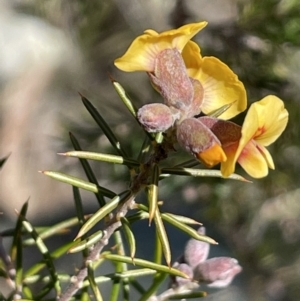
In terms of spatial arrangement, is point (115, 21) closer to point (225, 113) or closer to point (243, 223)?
point (243, 223)

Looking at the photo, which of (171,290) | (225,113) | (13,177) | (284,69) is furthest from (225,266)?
(13,177)

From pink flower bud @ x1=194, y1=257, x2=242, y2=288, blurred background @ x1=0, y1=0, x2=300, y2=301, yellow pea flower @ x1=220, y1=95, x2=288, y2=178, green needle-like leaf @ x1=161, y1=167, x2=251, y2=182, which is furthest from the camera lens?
blurred background @ x1=0, y1=0, x2=300, y2=301

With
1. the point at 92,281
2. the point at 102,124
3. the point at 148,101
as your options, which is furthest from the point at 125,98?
the point at 148,101

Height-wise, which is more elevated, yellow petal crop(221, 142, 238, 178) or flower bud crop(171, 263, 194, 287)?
yellow petal crop(221, 142, 238, 178)

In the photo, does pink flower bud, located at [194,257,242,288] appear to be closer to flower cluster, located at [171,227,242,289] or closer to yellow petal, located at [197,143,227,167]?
flower cluster, located at [171,227,242,289]

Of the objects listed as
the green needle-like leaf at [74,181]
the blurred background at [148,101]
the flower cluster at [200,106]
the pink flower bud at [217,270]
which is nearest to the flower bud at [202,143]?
the flower cluster at [200,106]

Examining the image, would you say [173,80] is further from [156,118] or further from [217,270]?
[217,270]

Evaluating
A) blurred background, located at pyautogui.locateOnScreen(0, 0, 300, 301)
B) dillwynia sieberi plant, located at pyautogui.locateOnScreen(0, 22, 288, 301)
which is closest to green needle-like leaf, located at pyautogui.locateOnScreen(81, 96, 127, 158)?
dillwynia sieberi plant, located at pyautogui.locateOnScreen(0, 22, 288, 301)

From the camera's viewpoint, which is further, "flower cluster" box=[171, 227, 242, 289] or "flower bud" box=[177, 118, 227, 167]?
"flower cluster" box=[171, 227, 242, 289]
